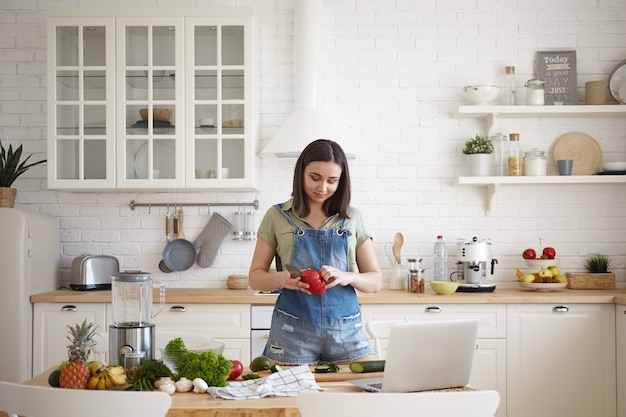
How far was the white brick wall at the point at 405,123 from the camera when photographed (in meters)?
4.93

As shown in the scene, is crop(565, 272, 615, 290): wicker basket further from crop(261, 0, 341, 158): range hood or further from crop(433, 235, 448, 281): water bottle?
crop(261, 0, 341, 158): range hood

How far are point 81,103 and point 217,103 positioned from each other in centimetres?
85

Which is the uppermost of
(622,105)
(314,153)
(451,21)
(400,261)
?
(451,21)

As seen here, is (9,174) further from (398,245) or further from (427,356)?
(427,356)

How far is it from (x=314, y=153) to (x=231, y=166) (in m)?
2.05

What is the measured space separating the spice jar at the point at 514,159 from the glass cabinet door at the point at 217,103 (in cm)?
168

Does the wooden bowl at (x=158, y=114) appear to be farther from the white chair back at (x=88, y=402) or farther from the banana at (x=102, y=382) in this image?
the white chair back at (x=88, y=402)

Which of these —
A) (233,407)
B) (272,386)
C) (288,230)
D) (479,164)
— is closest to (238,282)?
(479,164)

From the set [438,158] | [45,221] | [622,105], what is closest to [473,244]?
[438,158]

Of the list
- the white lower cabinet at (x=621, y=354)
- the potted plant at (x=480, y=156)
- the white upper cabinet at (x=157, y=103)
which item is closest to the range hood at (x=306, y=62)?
the white upper cabinet at (x=157, y=103)

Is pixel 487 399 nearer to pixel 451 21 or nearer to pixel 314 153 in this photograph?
pixel 314 153

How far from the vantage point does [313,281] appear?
2.45m

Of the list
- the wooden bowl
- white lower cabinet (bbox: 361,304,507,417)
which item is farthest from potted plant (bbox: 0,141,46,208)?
white lower cabinet (bbox: 361,304,507,417)

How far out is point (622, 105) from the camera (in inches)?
186
